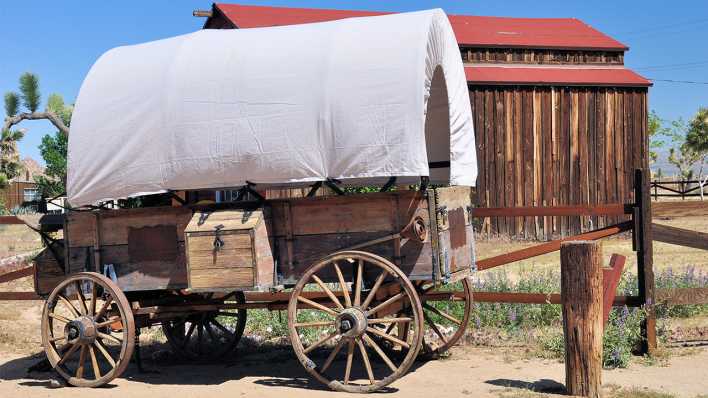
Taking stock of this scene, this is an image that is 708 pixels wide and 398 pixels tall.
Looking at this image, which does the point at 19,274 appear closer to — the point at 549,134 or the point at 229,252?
the point at 229,252

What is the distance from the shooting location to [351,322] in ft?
20.5

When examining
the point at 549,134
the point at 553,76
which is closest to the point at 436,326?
the point at 549,134

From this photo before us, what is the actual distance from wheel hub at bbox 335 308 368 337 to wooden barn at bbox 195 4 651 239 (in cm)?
1399

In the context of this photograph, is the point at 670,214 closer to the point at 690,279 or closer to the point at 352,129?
the point at 690,279

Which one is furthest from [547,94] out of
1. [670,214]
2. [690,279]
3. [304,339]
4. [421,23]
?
[421,23]

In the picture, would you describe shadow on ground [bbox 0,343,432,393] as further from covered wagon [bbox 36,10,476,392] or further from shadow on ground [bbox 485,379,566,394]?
shadow on ground [bbox 485,379,566,394]

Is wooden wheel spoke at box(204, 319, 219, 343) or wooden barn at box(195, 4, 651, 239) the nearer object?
wooden wheel spoke at box(204, 319, 219, 343)

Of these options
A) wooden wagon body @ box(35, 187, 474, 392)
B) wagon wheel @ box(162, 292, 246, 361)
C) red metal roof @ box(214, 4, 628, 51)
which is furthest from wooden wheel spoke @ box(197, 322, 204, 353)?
red metal roof @ box(214, 4, 628, 51)

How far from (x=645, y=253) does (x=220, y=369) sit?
4.06m

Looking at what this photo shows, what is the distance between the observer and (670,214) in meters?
25.3

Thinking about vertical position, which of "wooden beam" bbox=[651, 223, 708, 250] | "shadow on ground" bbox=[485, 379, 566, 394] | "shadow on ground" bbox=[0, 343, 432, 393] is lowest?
"shadow on ground" bbox=[0, 343, 432, 393]

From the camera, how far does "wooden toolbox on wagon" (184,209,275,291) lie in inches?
253

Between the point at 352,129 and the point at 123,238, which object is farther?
the point at 123,238

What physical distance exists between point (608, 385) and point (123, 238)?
163 inches
